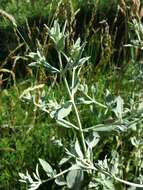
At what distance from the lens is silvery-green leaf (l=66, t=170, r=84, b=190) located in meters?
2.42

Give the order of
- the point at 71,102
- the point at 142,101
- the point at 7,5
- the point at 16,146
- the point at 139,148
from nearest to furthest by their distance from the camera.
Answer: the point at 71,102 → the point at 142,101 → the point at 139,148 → the point at 16,146 → the point at 7,5

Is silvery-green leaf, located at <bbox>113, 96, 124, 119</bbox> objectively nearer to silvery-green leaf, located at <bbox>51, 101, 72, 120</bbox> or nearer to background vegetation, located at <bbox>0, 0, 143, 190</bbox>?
background vegetation, located at <bbox>0, 0, 143, 190</bbox>

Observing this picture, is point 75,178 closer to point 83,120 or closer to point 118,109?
point 118,109

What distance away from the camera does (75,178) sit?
242 centimetres

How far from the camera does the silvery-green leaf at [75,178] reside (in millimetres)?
2418

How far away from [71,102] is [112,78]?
1.23 m

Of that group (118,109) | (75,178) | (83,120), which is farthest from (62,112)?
(83,120)

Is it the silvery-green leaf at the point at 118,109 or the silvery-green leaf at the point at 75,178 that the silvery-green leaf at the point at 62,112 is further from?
the silvery-green leaf at the point at 75,178

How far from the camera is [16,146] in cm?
299

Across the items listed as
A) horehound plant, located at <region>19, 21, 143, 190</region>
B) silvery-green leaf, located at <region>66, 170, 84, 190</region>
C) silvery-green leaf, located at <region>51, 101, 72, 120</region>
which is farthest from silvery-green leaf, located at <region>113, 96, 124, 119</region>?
silvery-green leaf, located at <region>66, 170, 84, 190</region>

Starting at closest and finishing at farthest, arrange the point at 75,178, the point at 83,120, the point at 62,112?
the point at 62,112 < the point at 75,178 < the point at 83,120

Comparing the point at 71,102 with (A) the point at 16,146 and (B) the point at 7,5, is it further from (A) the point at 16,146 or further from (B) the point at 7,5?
(B) the point at 7,5

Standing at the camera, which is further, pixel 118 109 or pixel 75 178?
pixel 75 178

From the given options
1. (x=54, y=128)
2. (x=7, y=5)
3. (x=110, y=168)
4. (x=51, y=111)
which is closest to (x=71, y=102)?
(x=51, y=111)
